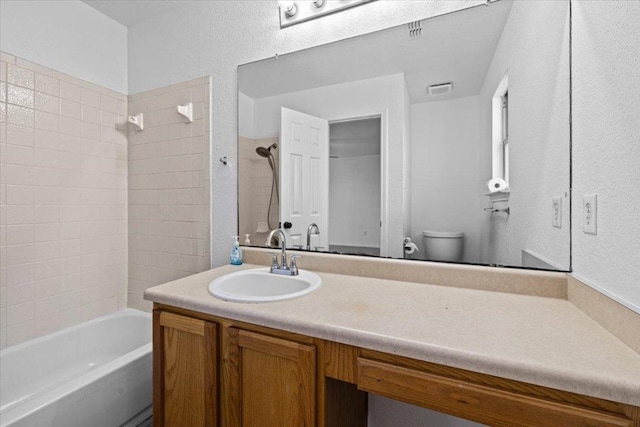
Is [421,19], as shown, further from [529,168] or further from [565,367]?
[565,367]

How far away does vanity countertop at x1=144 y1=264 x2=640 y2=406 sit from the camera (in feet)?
2.04

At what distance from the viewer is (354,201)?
1.42m

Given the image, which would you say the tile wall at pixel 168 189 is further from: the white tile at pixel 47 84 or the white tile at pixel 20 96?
the white tile at pixel 20 96

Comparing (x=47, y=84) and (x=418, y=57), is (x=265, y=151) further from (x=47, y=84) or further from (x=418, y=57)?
(x=47, y=84)

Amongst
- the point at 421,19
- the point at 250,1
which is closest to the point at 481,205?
the point at 421,19

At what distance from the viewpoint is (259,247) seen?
1.68 metres

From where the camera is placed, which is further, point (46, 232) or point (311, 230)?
point (46, 232)

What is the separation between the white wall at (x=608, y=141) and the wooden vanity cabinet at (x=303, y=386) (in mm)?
333

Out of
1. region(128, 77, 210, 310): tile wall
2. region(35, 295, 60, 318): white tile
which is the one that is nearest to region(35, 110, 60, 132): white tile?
region(128, 77, 210, 310): tile wall

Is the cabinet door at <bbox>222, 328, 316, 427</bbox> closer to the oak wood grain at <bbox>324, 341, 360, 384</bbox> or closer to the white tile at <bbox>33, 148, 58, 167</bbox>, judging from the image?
the oak wood grain at <bbox>324, 341, 360, 384</bbox>

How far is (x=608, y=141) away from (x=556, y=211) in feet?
1.05

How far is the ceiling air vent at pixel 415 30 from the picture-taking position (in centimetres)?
130

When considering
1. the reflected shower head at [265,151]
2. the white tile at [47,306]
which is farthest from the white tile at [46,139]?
the reflected shower head at [265,151]

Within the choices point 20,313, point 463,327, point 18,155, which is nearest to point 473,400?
point 463,327
